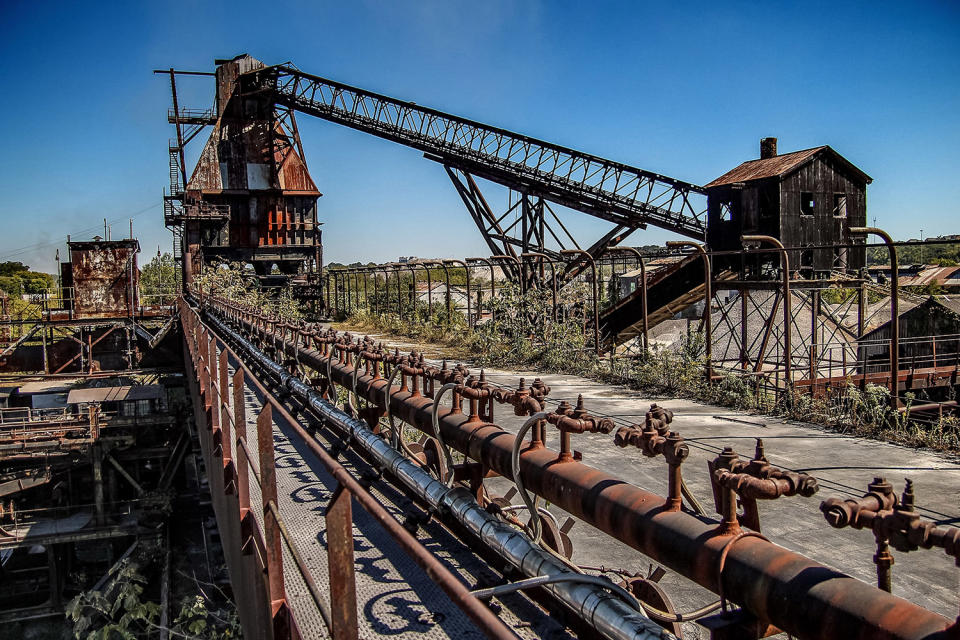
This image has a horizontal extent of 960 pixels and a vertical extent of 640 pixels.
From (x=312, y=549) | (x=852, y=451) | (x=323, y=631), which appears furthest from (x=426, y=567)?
(x=852, y=451)

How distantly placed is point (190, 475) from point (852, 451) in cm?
2241

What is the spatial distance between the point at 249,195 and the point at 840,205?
23.4 m

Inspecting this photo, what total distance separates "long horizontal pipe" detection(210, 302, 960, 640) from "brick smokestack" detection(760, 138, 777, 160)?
18878mm

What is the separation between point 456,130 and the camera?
21.1 m

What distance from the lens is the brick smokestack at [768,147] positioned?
63.8 ft

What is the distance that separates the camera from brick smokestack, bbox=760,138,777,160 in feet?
63.8

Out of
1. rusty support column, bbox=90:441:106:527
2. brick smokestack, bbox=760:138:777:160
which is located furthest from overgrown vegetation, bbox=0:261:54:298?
brick smokestack, bbox=760:138:777:160

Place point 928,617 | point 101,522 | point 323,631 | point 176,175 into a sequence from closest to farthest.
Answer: point 928,617 → point 323,631 → point 101,522 → point 176,175

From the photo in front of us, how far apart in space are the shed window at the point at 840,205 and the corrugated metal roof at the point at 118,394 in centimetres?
2315

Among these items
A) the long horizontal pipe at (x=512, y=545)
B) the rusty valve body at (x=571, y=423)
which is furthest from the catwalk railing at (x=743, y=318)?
the rusty valve body at (x=571, y=423)

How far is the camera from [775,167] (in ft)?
54.9

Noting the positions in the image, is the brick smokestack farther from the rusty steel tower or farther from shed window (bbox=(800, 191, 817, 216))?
the rusty steel tower

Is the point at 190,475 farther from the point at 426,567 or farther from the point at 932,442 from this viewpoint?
the point at 426,567

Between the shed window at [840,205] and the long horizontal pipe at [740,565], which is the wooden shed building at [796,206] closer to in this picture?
the shed window at [840,205]
